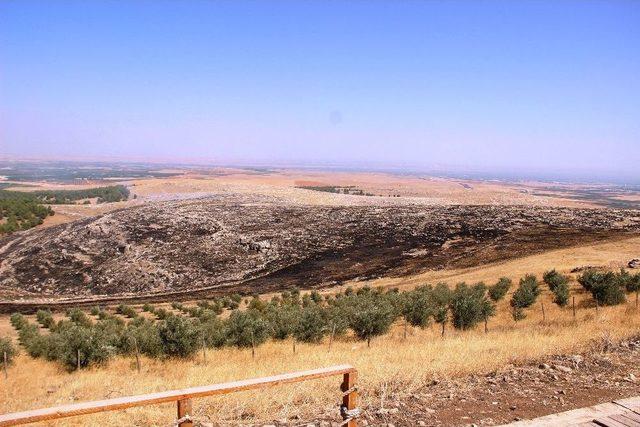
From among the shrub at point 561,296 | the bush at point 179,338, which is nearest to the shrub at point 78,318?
the bush at point 179,338

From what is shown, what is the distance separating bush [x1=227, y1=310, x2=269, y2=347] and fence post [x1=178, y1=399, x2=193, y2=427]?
695 inches

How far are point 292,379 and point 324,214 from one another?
71838mm

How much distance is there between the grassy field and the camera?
9.12 meters

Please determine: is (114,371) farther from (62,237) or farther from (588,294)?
(62,237)

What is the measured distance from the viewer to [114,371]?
61.0 ft

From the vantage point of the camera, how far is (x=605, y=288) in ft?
91.7

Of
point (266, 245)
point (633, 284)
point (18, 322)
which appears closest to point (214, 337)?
point (18, 322)

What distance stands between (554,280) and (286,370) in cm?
2648

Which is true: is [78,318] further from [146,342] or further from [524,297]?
[524,297]

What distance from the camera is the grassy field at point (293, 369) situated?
29.9ft

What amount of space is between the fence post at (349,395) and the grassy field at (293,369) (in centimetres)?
227

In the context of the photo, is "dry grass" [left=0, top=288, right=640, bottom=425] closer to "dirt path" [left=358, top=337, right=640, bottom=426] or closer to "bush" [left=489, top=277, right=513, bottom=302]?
"dirt path" [left=358, top=337, right=640, bottom=426]

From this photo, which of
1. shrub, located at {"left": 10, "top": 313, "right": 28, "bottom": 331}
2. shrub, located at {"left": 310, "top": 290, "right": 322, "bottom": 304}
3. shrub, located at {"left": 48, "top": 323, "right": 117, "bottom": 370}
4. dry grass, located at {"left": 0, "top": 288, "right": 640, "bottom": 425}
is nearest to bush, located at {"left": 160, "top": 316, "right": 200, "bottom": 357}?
dry grass, located at {"left": 0, "top": 288, "right": 640, "bottom": 425}

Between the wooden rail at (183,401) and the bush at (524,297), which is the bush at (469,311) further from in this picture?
the wooden rail at (183,401)
